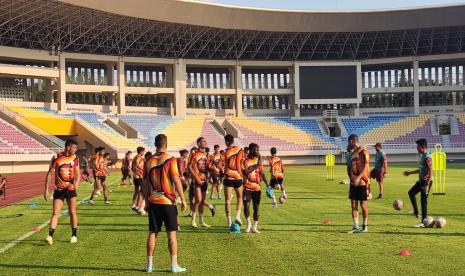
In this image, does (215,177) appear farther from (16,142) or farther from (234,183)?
(16,142)

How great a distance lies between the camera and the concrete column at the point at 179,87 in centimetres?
7331

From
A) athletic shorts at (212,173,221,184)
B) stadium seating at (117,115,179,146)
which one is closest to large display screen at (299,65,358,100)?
stadium seating at (117,115,179,146)

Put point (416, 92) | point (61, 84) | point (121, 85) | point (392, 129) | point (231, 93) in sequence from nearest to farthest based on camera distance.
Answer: point (61, 84)
point (121, 85)
point (392, 129)
point (231, 93)
point (416, 92)

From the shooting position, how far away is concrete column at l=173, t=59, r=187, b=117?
73312mm

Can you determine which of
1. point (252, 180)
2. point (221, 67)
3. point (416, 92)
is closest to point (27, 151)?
point (221, 67)

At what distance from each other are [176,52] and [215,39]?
519 cm

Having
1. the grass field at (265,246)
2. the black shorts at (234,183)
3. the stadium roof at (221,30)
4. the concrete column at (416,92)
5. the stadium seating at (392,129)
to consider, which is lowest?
the grass field at (265,246)

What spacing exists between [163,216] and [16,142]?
157 ft

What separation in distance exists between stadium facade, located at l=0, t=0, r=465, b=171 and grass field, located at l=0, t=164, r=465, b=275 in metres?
42.3

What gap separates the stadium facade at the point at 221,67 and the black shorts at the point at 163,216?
160ft

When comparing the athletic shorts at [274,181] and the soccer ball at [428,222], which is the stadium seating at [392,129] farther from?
the soccer ball at [428,222]

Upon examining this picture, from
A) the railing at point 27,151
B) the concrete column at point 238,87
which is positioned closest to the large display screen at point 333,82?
the concrete column at point 238,87

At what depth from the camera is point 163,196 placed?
9445mm

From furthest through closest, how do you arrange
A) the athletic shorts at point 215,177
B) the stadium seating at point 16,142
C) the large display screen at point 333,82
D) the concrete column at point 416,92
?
the concrete column at point 416,92 → the large display screen at point 333,82 → the stadium seating at point 16,142 → the athletic shorts at point 215,177
